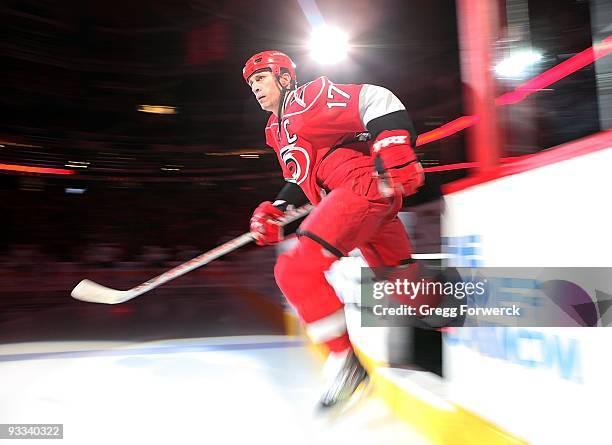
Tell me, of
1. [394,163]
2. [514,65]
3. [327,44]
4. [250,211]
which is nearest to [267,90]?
[394,163]

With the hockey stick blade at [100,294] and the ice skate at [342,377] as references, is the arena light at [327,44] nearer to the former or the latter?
the hockey stick blade at [100,294]

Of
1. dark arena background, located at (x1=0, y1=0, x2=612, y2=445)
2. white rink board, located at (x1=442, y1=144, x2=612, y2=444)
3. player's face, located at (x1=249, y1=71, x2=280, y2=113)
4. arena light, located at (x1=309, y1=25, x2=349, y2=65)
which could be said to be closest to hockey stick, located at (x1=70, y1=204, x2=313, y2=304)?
dark arena background, located at (x1=0, y1=0, x2=612, y2=445)

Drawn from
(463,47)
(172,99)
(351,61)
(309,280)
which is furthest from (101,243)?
(463,47)

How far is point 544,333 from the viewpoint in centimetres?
93

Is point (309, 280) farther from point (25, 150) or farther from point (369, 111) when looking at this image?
point (25, 150)

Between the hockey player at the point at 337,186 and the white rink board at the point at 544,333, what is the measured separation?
33cm

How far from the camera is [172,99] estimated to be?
16.9ft

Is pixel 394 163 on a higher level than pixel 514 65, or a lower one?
lower

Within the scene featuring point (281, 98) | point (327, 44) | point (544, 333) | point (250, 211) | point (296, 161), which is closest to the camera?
point (544, 333)

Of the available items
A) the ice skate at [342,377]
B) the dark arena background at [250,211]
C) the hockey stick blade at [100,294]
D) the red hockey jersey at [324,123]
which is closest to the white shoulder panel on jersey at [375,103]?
the red hockey jersey at [324,123]

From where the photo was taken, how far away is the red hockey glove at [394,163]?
149 cm

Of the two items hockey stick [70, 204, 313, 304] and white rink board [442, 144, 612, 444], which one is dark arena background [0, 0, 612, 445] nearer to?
white rink board [442, 144, 612, 444]

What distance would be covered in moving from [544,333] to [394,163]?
2.35 ft
